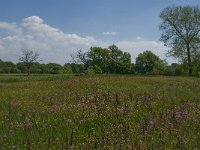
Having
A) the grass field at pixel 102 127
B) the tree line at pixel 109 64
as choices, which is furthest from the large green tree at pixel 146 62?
the grass field at pixel 102 127

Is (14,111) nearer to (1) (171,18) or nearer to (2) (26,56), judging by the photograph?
(1) (171,18)

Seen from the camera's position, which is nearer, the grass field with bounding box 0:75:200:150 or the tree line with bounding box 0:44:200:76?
the grass field with bounding box 0:75:200:150

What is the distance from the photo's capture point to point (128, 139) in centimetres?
645

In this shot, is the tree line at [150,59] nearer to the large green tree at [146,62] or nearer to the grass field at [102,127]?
the large green tree at [146,62]

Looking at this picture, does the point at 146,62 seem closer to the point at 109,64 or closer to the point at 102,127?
the point at 109,64

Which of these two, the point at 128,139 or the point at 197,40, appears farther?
the point at 197,40

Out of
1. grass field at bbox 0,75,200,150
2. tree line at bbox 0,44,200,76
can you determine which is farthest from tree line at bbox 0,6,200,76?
grass field at bbox 0,75,200,150

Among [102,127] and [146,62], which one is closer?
[102,127]

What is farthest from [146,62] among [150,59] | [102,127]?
[102,127]

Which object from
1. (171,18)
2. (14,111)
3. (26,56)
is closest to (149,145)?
(14,111)

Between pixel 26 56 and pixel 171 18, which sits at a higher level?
pixel 171 18

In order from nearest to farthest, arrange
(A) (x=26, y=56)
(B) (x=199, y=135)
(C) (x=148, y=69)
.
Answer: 1. (B) (x=199, y=135)
2. (A) (x=26, y=56)
3. (C) (x=148, y=69)

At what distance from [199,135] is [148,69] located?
117 metres

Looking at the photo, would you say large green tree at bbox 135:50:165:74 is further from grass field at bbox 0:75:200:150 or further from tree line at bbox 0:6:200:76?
grass field at bbox 0:75:200:150
